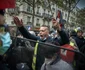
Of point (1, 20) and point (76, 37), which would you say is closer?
point (1, 20)

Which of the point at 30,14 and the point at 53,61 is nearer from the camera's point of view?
the point at 53,61

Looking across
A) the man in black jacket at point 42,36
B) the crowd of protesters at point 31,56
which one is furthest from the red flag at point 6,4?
the man in black jacket at point 42,36

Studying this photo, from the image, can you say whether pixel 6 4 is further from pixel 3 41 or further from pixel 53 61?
pixel 53 61

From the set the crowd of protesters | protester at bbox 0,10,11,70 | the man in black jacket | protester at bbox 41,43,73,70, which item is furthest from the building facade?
protester at bbox 41,43,73,70

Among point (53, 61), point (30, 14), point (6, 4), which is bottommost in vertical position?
point (30, 14)

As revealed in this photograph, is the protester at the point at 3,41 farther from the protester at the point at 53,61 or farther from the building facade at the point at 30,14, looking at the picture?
the building facade at the point at 30,14

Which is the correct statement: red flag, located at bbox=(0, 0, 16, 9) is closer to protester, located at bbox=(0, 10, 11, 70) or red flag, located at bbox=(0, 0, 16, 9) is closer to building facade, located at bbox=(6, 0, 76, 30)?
protester, located at bbox=(0, 10, 11, 70)

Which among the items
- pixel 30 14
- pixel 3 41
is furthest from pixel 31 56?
pixel 30 14

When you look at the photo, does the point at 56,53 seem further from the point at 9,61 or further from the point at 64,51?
Answer: the point at 9,61

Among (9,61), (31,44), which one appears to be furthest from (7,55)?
(31,44)

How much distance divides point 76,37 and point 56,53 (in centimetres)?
425

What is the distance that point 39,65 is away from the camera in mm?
2953

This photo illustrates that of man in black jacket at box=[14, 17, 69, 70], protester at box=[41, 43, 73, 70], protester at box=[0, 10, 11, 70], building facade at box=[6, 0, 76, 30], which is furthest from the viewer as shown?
building facade at box=[6, 0, 76, 30]

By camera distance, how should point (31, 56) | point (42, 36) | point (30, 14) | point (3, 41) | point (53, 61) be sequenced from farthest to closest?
point (30, 14) → point (42, 36) → point (3, 41) → point (31, 56) → point (53, 61)
